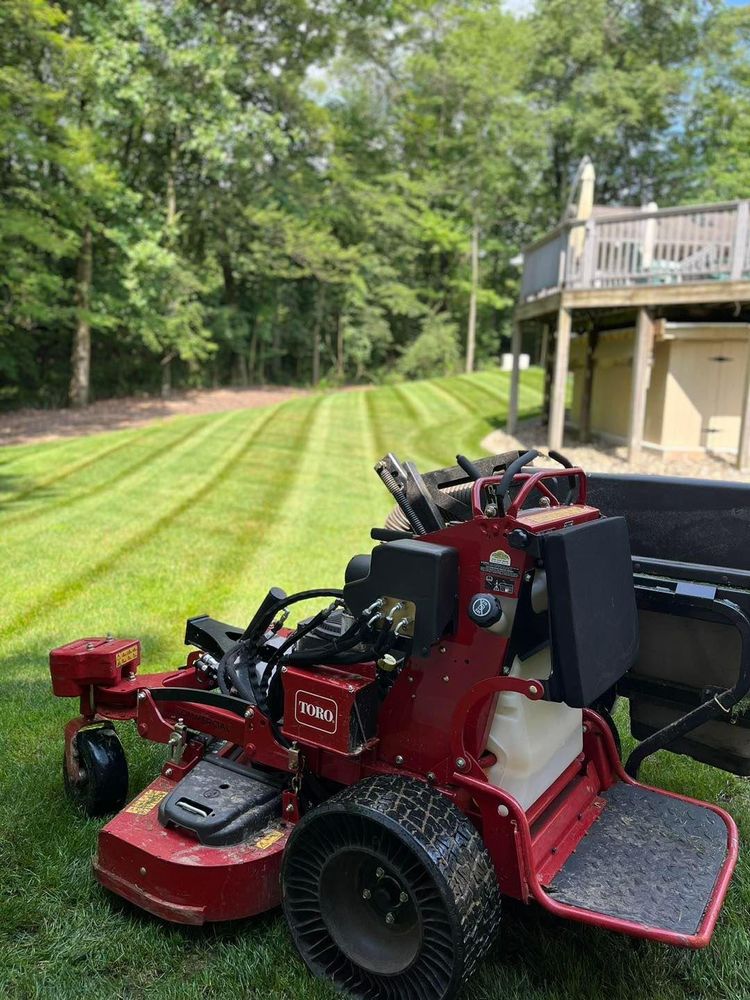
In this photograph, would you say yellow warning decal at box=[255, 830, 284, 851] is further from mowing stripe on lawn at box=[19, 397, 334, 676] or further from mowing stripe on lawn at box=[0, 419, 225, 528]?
mowing stripe on lawn at box=[0, 419, 225, 528]

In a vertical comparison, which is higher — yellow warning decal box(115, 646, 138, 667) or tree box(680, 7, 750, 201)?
tree box(680, 7, 750, 201)

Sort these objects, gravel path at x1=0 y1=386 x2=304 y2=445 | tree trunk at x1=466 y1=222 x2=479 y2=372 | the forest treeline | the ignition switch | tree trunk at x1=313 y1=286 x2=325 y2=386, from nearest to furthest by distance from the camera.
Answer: the ignition switch, gravel path at x1=0 y1=386 x2=304 y2=445, the forest treeline, tree trunk at x1=313 y1=286 x2=325 y2=386, tree trunk at x1=466 y1=222 x2=479 y2=372

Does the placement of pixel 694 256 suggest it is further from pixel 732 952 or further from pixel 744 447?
pixel 732 952

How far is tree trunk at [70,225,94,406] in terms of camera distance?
60.7 ft

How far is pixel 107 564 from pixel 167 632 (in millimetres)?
1905

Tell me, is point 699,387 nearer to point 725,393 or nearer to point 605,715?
point 725,393

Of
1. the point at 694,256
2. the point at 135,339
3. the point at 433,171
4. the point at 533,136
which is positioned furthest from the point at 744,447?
the point at 433,171

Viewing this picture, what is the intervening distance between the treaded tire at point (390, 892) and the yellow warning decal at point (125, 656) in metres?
1.25

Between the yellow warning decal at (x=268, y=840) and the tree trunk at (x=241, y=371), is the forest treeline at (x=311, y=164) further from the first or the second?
the yellow warning decal at (x=268, y=840)

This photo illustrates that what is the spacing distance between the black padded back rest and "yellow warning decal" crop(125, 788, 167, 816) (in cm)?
154

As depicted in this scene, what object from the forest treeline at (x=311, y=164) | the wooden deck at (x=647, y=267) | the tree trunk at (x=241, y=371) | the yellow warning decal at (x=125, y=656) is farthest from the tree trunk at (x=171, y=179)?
the yellow warning decal at (x=125, y=656)

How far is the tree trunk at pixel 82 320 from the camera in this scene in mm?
18500

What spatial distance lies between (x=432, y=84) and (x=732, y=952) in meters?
34.8

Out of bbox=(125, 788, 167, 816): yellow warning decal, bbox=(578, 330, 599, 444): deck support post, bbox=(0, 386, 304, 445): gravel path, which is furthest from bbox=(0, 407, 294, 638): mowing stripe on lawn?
bbox=(578, 330, 599, 444): deck support post
